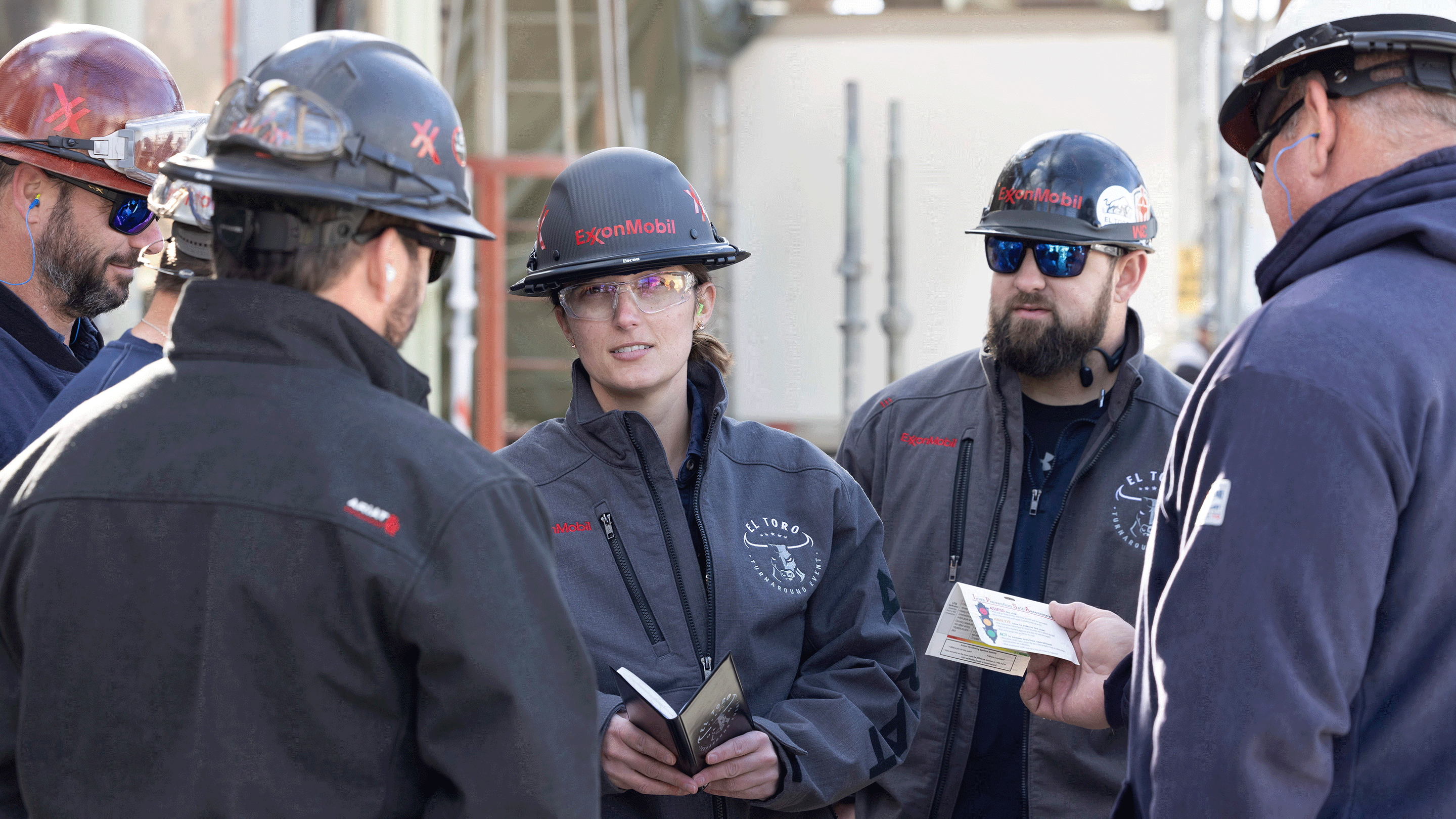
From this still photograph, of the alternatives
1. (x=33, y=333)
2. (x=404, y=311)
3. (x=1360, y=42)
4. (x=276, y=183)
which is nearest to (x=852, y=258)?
(x=33, y=333)

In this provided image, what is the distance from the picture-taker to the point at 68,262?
2.77 metres

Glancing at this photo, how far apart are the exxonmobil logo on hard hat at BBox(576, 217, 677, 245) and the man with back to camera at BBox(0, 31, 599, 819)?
1.04 metres

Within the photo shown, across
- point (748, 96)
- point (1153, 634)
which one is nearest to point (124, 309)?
point (1153, 634)

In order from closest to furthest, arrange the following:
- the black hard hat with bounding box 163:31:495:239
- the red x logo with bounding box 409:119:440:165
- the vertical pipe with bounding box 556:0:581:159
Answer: the black hard hat with bounding box 163:31:495:239 < the red x logo with bounding box 409:119:440:165 < the vertical pipe with bounding box 556:0:581:159

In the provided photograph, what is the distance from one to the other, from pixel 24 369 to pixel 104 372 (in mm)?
461

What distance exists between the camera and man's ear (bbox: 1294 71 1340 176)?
1.84m

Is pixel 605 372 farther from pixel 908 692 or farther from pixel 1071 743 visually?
pixel 1071 743

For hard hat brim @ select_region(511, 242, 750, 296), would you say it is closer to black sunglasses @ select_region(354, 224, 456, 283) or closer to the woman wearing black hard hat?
the woman wearing black hard hat

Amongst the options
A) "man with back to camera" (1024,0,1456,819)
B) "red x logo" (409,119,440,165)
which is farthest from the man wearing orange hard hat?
"man with back to camera" (1024,0,1456,819)

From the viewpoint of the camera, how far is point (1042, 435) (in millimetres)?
3215

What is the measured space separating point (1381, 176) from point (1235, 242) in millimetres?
9224

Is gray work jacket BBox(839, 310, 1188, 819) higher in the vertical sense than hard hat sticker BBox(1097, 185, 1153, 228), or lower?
lower

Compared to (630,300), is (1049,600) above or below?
below

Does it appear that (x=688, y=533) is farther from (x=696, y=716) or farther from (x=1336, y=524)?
(x=1336, y=524)
